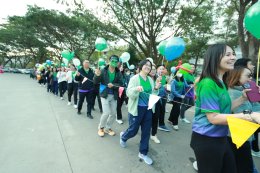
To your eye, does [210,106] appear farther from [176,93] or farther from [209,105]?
[176,93]

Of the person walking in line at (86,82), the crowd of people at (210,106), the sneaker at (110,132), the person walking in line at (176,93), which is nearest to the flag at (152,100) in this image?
the crowd of people at (210,106)

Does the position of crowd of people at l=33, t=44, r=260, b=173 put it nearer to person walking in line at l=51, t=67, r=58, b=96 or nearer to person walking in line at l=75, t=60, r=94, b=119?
person walking in line at l=75, t=60, r=94, b=119

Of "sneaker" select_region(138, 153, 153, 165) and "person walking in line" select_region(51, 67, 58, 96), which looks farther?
"person walking in line" select_region(51, 67, 58, 96)

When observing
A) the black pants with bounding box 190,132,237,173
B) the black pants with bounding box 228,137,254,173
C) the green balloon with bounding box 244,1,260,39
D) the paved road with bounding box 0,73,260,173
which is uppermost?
the green balloon with bounding box 244,1,260,39

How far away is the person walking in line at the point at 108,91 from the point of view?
15.6 feet

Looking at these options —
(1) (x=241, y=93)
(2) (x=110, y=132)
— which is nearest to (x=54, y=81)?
(2) (x=110, y=132)

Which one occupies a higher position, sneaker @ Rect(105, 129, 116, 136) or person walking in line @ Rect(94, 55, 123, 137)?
person walking in line @ Rect(94, 55, 123, 137)

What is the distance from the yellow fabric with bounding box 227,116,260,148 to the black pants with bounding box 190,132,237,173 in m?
0.28

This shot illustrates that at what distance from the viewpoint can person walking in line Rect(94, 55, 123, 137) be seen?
476 centimetres

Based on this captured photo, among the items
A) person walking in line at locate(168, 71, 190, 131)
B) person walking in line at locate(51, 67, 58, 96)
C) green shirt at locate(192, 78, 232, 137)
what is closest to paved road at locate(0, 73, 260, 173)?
person walking in line at locate(168, 71, 190, 131)

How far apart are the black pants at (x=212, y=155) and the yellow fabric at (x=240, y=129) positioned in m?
0.28

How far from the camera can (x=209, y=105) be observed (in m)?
1.82

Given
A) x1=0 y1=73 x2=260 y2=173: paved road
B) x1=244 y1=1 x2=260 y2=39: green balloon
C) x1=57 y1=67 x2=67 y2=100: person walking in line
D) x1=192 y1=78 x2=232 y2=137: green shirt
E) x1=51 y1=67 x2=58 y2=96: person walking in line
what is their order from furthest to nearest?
x1=51 y1=67 x2=58 y2=96: person walking in line, x1=57 y1=67 x2=67 y2=100: person walking in line, x1=0 y1=73 x2=260 y2=173: paved road, x1=244 y1=1 x2=260 y2=39: green balloon, x1=192 y1=78 x2=232 y2=137: green shirt

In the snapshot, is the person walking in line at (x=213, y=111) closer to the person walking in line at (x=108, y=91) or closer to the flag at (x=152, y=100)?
the flag at (x=152, y=100)
